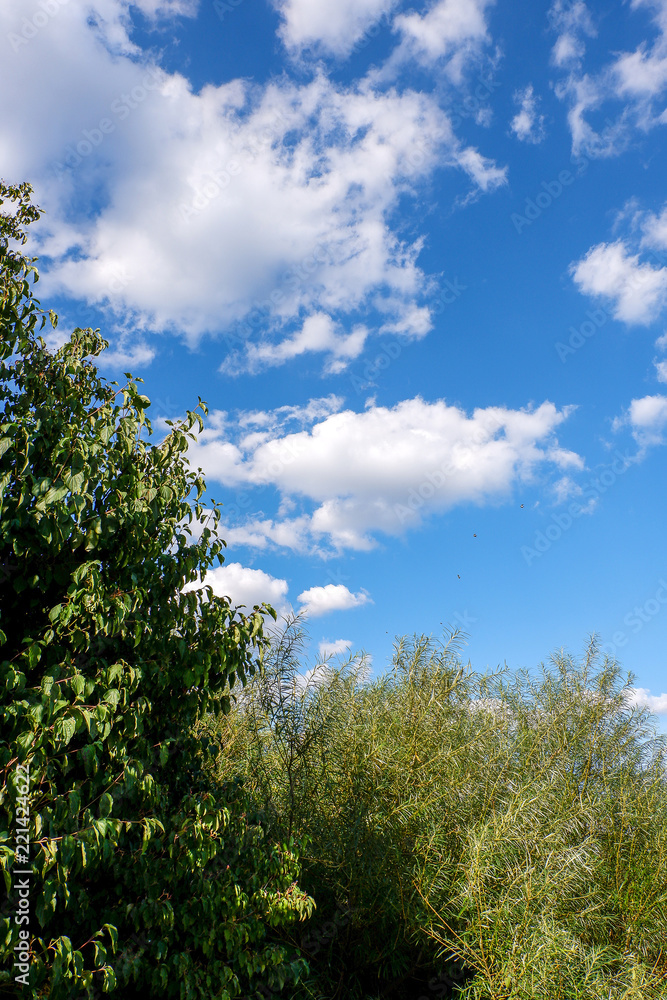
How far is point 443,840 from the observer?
700cm

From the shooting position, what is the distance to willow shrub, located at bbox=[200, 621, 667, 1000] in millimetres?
6262

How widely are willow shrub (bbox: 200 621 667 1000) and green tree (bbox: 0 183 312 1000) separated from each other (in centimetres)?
131

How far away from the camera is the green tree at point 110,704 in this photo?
3867 mm

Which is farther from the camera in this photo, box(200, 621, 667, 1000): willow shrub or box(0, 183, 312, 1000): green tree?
box(200, 621, 667, 1000): willow shrub

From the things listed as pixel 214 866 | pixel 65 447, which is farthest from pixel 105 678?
pixel 214 866

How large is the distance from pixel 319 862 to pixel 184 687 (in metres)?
3.47

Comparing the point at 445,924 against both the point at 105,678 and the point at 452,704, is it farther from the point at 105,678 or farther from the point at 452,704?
the point at 105,678

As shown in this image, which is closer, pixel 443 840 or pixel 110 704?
pixel 110 704

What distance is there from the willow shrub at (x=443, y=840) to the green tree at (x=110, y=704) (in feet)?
4.29

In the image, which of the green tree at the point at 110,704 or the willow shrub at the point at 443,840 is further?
the willow shrub at the point at 443,840

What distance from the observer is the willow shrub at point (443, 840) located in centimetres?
626

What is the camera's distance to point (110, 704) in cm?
403

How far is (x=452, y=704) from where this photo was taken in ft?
28.1

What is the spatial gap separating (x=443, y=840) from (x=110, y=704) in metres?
4.49
